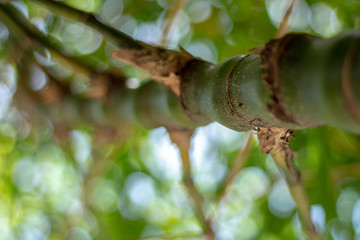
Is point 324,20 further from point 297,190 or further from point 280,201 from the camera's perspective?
point 297,190

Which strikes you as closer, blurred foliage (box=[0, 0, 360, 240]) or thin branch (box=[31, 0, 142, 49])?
thin branch (box=[31, 0, 142, 49])

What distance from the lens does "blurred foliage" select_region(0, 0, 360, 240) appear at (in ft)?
3.86

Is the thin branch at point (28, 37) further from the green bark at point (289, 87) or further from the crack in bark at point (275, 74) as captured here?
the crack in bark at point (275, 74)

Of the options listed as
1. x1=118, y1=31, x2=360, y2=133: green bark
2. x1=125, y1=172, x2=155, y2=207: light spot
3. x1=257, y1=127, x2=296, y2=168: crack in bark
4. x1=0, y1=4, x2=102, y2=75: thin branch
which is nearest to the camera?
x1=118, y1=31, x2=360, y2=133: green bark

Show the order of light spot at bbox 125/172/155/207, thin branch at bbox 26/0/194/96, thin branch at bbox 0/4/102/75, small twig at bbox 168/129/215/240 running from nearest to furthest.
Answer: thin branch at bbox 26/0/194/96 → small twig at bbox 168/129/215/240 → thin branch at bbox 0/4/102/75 → light spot at bbox 125/172/155/207

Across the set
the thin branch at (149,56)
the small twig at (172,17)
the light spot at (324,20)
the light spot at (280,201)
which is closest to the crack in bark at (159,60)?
the thin branch at (149,56)

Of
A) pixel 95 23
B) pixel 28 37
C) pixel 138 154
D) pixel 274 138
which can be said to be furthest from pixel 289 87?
pixel 138 154

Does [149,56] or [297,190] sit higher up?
[149,56]

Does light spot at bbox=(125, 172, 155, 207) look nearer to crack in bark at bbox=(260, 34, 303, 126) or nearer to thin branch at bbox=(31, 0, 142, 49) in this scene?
thin branch at bbox=(31, 0, 142, 49)

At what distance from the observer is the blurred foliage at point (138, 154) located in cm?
118

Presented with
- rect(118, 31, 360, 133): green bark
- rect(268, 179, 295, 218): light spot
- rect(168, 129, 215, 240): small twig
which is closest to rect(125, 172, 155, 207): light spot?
rect(268, 179, 295, 218): light spot

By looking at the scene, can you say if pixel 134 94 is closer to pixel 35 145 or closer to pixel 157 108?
pixel 157 108

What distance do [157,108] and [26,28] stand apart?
55 cm

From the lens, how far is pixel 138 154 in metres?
1.67
